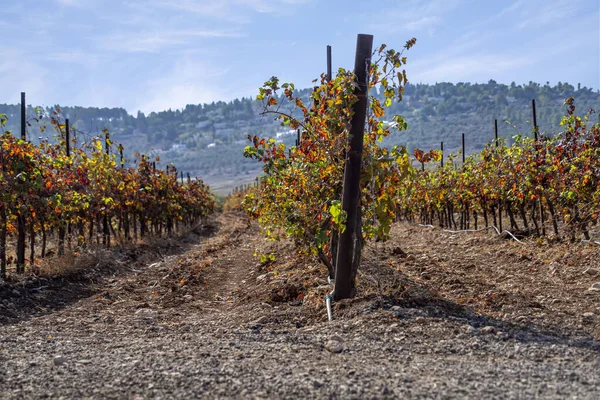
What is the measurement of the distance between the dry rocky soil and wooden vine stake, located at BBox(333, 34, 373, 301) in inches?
13.4

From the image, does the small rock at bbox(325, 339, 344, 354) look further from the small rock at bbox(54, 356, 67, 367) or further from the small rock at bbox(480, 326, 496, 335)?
the small rock at bbox(54, 356, 67, 367)

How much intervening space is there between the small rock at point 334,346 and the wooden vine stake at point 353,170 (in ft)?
6.01

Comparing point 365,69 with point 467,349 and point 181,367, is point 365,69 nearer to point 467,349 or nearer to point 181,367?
point 467,349

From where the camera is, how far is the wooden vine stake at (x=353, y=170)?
20.6 ft

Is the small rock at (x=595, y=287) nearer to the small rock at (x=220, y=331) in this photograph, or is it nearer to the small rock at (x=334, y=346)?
the small rock at (x=334, y=346)

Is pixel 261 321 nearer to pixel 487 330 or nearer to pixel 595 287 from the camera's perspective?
pixel 487 330

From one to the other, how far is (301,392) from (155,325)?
341cm

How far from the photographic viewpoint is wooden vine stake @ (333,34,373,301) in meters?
6.29

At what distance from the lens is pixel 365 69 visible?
6285 mm

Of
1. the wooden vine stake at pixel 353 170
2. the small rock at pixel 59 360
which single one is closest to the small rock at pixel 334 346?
the wooden vine stake at pixel 353 170

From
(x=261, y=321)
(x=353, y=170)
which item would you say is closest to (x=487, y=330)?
(x=353, y=170)

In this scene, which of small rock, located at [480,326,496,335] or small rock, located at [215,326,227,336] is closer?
small rock, located at [480,326,496,335]

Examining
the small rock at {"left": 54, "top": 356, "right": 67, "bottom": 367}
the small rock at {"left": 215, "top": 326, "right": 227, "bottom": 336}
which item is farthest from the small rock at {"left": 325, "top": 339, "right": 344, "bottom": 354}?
the small rock at {"left": 54, "top": 356, "right": 67, "bottom": 367}

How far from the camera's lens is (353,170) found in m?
6.33
